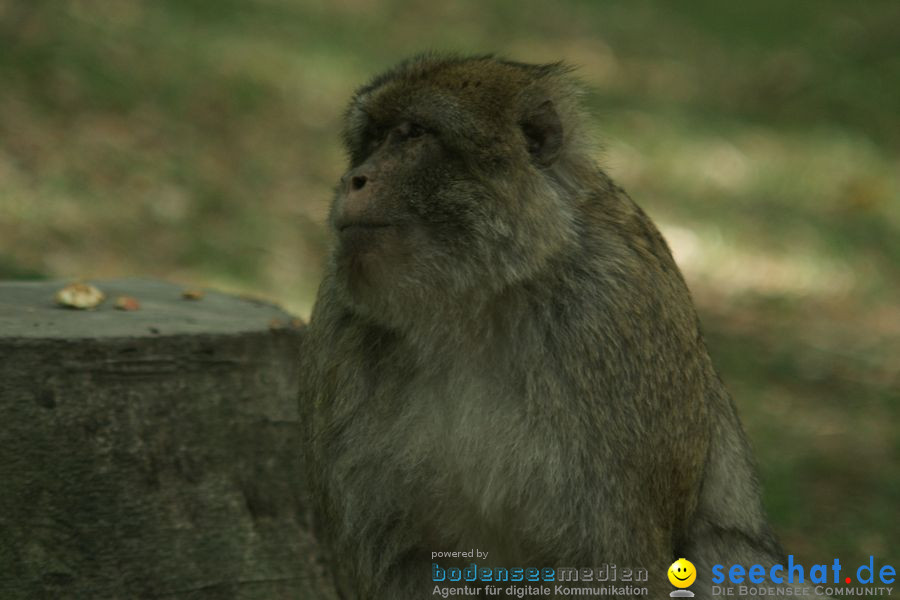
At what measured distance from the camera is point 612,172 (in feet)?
21.7

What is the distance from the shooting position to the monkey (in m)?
4.08

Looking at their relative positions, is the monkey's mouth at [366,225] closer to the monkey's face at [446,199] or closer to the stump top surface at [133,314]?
the monkey's face at [446,199]

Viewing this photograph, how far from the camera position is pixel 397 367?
14.3ft

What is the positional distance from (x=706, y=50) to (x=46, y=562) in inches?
520

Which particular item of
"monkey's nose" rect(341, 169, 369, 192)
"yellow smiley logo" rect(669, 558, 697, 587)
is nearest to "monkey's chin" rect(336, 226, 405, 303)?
"monkey's nose" rect(341, 169, 369, 192)

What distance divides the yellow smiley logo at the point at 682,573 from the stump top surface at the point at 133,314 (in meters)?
1.84

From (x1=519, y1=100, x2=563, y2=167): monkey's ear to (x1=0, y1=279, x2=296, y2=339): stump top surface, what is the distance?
1.46 m

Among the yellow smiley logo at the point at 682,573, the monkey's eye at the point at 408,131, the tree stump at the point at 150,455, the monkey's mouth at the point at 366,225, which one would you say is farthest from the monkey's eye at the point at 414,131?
the yellow smiley logo at the point at 682,573

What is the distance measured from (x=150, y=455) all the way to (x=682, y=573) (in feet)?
6.47

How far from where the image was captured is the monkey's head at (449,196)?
13.3 feet

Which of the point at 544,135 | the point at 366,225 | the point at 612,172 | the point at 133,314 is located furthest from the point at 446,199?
the point at 612,172

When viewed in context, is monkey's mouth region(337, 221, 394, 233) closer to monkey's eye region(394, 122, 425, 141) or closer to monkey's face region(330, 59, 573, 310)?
monkey's face region(330, 59, 573, 310)

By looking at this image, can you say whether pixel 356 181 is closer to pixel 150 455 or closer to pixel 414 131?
pixel 414 131

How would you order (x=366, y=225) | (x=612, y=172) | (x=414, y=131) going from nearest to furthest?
(x=366, y=225) → (x=414, y=131) → (x=612, y=172)
